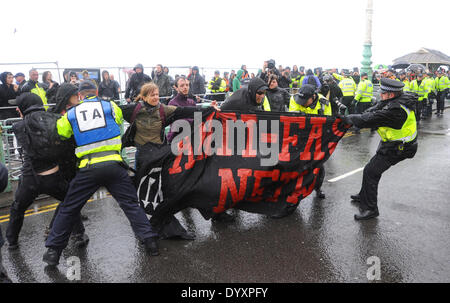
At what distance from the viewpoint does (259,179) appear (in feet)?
15.1

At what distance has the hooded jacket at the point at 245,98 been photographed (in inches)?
192

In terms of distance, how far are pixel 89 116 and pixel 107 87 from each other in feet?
A: 25.0

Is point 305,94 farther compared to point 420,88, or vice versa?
point 420,88

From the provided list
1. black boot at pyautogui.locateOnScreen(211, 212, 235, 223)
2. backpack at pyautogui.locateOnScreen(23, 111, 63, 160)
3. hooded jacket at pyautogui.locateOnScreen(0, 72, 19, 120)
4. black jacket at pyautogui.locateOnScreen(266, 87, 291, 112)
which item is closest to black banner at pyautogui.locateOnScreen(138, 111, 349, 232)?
black boot at pyautogui.locateOnScreen(211, 212, 235, 223)

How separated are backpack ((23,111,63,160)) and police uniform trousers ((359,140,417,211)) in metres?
3.99

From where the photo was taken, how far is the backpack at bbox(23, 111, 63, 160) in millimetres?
3854

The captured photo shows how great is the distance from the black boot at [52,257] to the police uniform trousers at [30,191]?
0.40 meters

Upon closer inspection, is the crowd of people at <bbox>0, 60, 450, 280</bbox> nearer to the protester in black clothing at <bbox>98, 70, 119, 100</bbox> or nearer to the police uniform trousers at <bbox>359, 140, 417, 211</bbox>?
the police uniform trousers at <bbox>359, 140, 417, 211</bbox>

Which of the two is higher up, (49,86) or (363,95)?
(49,86)

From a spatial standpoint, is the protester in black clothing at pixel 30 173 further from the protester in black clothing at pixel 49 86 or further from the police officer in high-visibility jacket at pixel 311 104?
the protester in black clothing at pixel 49 86

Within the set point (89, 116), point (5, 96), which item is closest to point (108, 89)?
point (5, 96)

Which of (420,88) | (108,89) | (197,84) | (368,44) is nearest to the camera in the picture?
(108,89)

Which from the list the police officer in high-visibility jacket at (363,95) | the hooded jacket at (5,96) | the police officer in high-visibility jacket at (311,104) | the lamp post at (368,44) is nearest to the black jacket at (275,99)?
the police officer in high-visibility jacket at (311,104)

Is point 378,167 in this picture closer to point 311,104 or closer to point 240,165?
point 311,104
